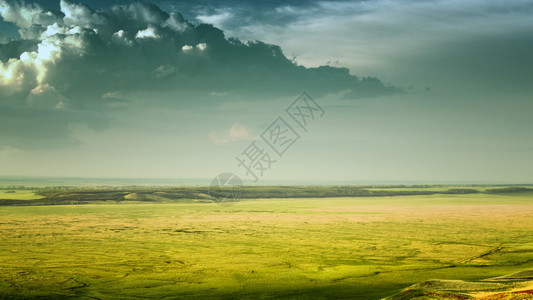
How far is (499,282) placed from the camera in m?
14.5

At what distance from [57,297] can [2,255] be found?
10.1m

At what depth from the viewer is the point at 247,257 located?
76.4ft

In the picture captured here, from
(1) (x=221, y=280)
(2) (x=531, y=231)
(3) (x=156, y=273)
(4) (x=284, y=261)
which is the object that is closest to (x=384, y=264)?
(4) (x=284, y=261)

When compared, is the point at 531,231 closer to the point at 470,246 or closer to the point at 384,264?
the point at 470,246

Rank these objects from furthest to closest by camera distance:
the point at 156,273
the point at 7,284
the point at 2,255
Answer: the point at 2,255 < the point at 156,273 < the point at 7,284

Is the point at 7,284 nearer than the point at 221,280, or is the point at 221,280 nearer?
the point at 7,284

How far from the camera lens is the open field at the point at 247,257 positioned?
652 inches

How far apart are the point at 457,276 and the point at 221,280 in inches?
399

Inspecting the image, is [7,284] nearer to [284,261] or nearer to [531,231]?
[284,261]

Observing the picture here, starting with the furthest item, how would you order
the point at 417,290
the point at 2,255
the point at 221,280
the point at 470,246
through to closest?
the point at 470,246 → the point at 2,255 → the point at 221,280 → the point at 417,290

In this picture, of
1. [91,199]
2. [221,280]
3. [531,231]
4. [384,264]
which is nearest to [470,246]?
[384,264]

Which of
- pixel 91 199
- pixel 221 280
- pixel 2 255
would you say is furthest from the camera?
pixel 91 199

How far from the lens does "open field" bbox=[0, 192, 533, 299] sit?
1656 cm

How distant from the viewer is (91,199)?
232ft
